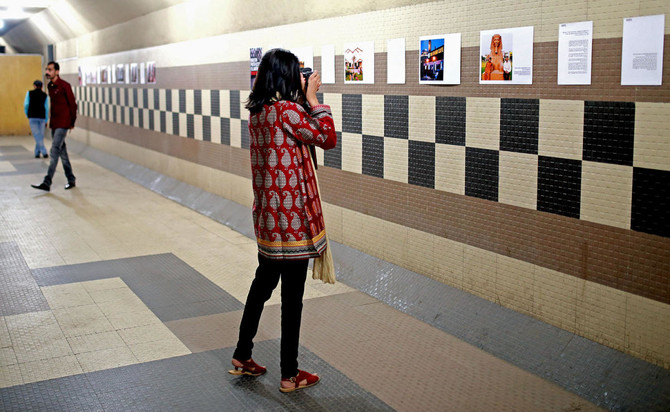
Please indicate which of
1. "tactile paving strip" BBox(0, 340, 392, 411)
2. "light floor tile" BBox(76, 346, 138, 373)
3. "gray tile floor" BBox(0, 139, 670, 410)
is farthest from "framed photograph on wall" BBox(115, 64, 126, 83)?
"tactile paving strip" BBox(0, 340, 392, 411)

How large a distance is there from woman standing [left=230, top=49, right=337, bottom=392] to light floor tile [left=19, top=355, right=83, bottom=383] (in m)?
1.02

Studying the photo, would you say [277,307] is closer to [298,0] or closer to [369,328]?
[369,328]

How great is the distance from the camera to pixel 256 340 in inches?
149

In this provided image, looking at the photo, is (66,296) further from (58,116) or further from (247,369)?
(58,116)

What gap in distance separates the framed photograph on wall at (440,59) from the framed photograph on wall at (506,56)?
192mm

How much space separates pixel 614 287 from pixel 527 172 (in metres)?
0.71

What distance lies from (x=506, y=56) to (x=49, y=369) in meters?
2.61

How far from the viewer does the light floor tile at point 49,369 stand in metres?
3.31

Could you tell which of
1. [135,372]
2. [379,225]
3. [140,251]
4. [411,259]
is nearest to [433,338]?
[411,259]

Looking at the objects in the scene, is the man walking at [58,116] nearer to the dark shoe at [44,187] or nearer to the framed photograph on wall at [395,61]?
the dark shoe at [44,187]

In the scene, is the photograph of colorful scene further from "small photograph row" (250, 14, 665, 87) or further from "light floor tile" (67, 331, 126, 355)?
"light floor tile" (67, 331, 126, 355)

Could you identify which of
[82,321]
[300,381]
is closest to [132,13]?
[82,321]

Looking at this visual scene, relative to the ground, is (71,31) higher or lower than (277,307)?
higher

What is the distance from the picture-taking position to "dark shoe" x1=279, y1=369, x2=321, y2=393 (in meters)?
3.15
